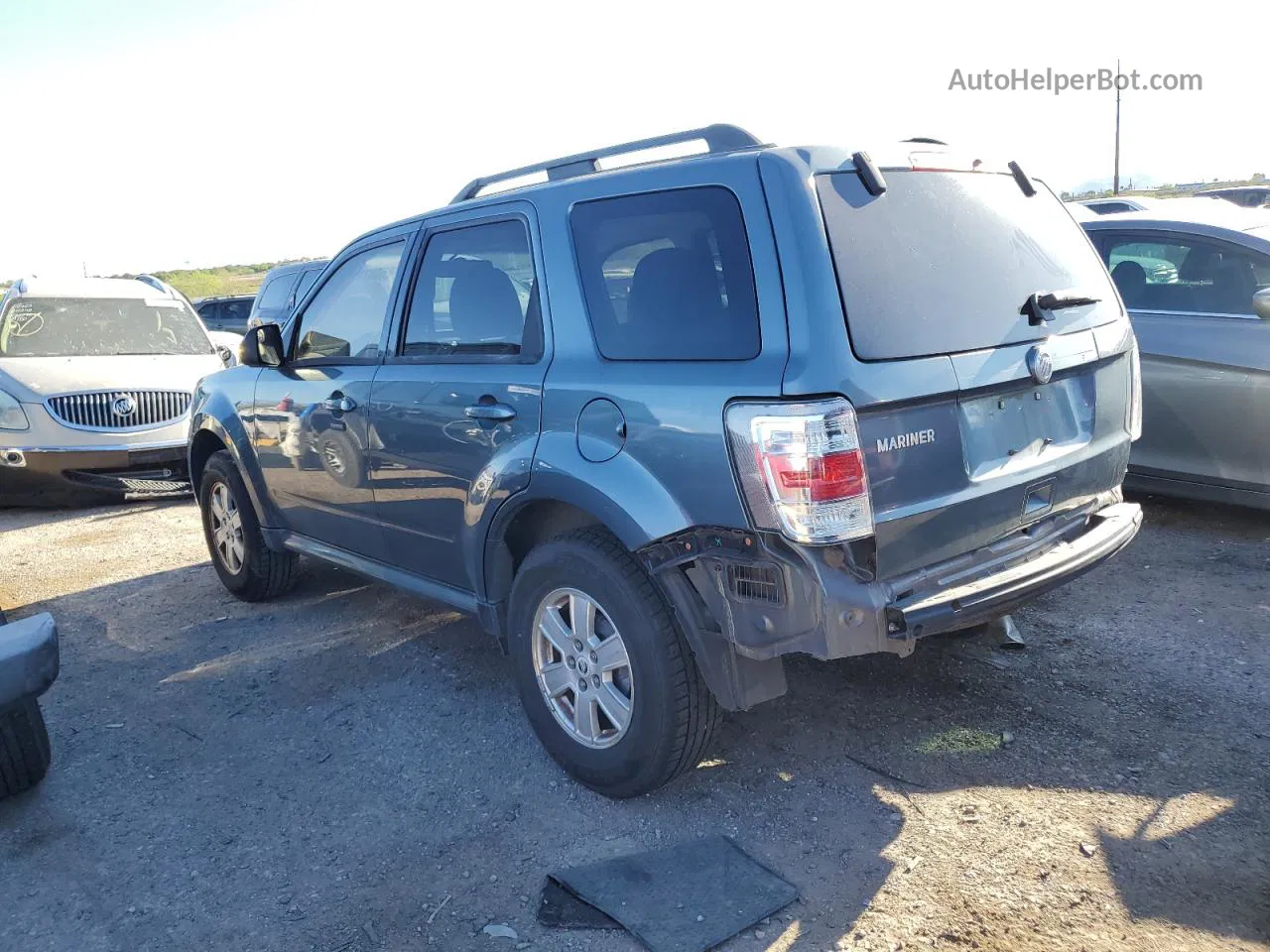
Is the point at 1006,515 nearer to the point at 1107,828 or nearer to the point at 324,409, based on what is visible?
the point at 1107,828

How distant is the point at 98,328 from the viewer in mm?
9648

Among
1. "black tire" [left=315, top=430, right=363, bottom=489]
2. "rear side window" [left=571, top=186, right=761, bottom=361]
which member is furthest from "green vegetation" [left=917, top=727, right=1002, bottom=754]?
"black tire" [left=315, top=430, right=363, bottom=489]

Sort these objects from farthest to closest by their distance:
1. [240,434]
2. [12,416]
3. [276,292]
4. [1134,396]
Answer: [276,292] < [12,416] < [240,434] < [1134,396]

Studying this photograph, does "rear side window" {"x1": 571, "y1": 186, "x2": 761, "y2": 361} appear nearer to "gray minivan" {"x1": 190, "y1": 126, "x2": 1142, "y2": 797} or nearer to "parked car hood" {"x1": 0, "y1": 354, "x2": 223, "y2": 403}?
"gray minivan" {"x1": 190, "y1": 126, "x2": 1142, "y2": 797}

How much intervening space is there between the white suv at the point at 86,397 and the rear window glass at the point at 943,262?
7.19 metres

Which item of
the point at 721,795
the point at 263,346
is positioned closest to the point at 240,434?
the point at 263,346

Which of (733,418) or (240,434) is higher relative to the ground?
(733,418)

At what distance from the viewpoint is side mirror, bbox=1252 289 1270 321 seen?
16.5ft

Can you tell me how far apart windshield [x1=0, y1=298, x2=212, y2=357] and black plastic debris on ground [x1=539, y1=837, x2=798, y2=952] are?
8.03 metres

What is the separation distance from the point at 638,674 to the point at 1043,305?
1.73 m

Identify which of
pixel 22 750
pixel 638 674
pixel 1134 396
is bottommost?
pixel 22 750

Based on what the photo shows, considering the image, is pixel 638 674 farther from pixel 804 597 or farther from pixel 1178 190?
pixel 1178 190

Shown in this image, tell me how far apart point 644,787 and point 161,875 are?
A: 1493 mm

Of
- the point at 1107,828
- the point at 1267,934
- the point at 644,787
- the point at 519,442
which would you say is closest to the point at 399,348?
the point at 519,442
